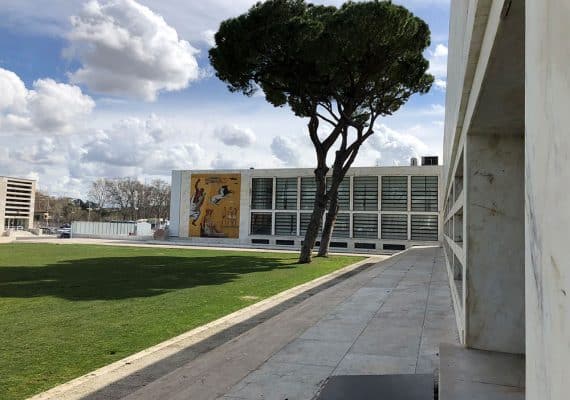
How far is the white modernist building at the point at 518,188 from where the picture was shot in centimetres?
111

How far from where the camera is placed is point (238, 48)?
840 inches

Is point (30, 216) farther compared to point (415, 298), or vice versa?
point (30, 216)

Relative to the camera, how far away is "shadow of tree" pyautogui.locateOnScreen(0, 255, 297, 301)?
38.6 ft

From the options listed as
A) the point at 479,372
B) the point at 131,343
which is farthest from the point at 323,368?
the point at 131,343

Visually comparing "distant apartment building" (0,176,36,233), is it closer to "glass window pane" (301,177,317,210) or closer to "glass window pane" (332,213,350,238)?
"glass window pane" (301,177,317,210)

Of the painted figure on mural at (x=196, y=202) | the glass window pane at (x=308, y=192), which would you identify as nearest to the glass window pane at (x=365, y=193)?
the glass window pane at (x=308, y=192)

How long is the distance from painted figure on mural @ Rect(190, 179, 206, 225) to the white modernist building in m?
43.5

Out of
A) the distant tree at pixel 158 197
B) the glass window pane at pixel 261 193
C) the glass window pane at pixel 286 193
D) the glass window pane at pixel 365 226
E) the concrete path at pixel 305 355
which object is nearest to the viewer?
the concrete path at pixel 305 355

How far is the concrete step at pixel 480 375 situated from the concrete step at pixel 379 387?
0.27 m

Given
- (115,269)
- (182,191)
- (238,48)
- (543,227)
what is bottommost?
(115,269)

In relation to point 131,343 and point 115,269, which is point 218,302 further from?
point 115,269

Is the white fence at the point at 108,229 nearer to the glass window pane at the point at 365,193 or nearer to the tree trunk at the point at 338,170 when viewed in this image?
the glass window pane at the point at 365,193

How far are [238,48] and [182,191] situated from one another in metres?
29.6

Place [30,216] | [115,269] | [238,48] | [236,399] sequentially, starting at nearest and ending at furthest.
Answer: [236,399] → [115,269] → [238,48] → [30,216]
